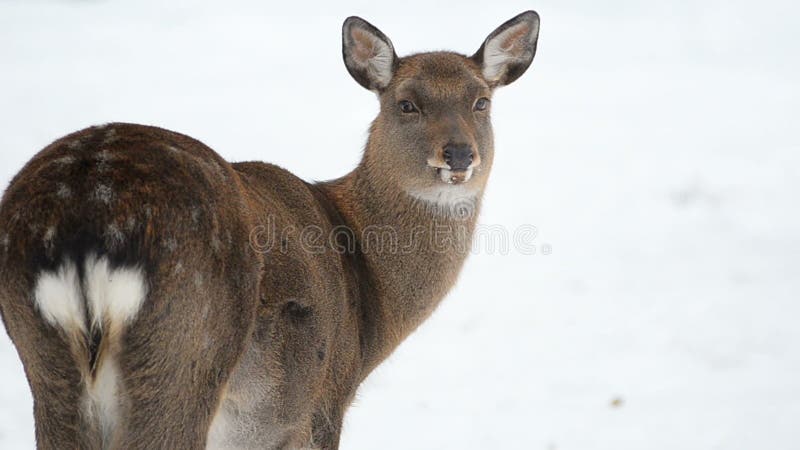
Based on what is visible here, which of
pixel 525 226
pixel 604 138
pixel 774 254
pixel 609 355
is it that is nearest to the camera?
pixel 609 355

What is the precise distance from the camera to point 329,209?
5688 mm

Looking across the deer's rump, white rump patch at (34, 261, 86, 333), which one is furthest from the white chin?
white rump patch at (34, 261, 86, 333)

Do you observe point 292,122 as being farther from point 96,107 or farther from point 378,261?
point 378,261

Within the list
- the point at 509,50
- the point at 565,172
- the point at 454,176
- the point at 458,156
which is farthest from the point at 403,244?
the point at 565,172

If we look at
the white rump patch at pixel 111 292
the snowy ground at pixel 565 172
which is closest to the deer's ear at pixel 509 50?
the snowy ground at pixel 565 172

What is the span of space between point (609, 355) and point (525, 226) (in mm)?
3131

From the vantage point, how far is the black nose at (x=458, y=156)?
213 inches

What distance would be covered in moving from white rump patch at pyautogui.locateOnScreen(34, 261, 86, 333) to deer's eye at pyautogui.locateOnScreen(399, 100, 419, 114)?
2.75 meters

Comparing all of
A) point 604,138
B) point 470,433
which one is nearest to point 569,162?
point 604,138

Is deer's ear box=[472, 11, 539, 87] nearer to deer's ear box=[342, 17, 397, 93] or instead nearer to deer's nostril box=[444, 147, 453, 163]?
deer's ear box=[342, 17, 397, 93]

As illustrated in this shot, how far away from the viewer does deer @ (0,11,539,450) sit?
3449 millimetres

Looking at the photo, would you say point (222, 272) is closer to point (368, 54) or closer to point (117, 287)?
point (117, 287)

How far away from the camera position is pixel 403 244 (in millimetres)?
5793

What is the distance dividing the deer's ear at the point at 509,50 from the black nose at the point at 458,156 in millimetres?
827
